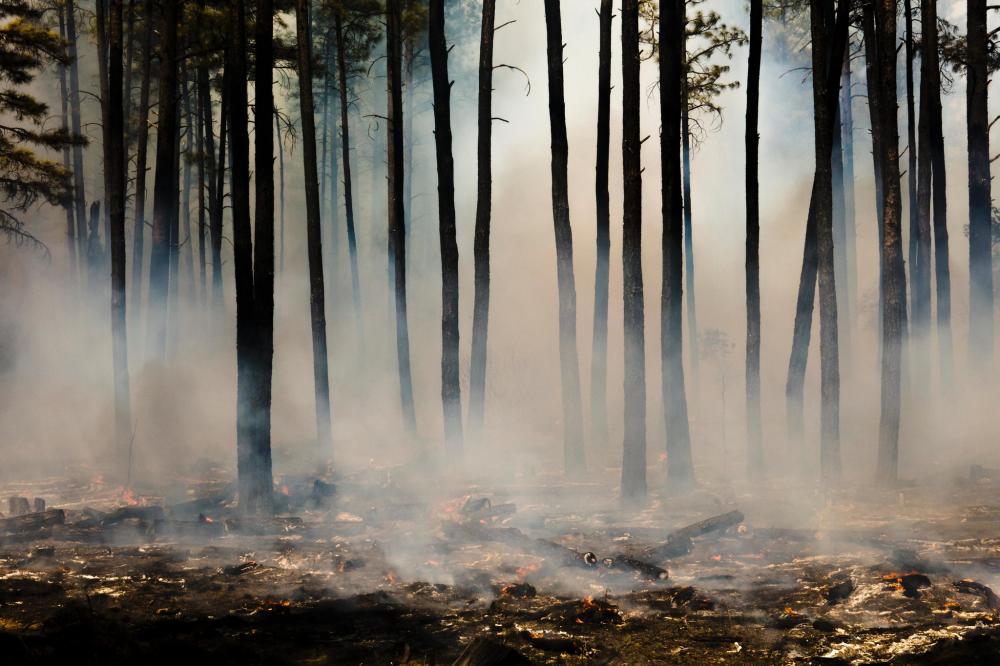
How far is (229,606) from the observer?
7.75 m

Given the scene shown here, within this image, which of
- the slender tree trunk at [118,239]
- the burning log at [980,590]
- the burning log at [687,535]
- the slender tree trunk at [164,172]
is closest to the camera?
the burning log at [980,590]

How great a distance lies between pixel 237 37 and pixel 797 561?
10230 mm

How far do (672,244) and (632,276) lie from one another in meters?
0.85

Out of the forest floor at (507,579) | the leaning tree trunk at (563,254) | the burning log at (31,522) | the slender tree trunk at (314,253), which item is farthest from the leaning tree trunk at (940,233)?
the burning log at (31,522)

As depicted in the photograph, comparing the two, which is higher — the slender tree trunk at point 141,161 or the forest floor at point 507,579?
the slender tree trunk at point 141,161

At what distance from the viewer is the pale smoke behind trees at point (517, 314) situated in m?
19.2

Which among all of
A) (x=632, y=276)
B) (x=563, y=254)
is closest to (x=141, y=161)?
(x=563, y=254)

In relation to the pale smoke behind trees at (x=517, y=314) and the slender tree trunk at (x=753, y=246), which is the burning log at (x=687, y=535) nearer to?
the slender tree trunk at (x=753, y=246)

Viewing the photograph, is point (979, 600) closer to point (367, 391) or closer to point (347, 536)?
point (347, 536)

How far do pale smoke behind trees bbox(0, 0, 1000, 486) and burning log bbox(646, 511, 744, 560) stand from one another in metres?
5.33

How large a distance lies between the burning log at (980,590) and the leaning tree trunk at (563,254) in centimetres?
823

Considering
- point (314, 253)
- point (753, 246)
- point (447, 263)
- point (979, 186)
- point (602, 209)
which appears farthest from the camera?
point (314, 253)

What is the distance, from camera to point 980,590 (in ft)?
25.1

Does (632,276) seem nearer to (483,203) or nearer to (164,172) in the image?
(483,203)
